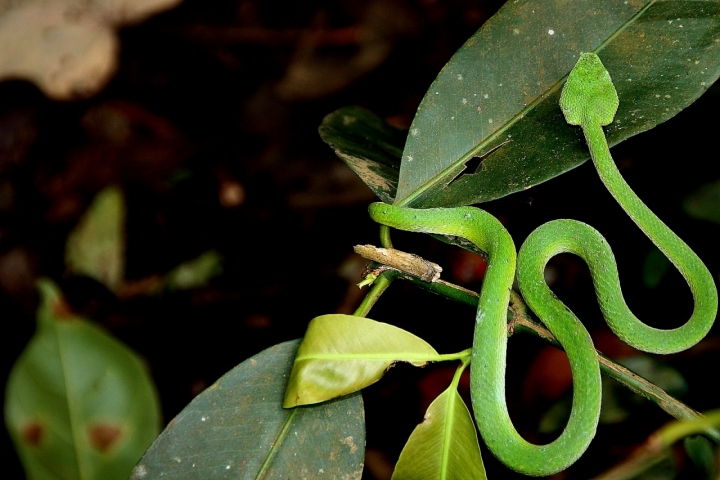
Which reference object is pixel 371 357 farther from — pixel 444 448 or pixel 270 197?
pixel 270 197

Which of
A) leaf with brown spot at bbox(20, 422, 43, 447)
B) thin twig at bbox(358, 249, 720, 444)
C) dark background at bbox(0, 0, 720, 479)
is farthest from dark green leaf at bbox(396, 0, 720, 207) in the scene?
leaf with brown spot at bbox(20, 422, 43, 447)

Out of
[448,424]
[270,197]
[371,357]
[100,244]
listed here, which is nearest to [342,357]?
[371,357]

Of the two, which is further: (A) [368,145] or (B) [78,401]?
(B) [78,401]

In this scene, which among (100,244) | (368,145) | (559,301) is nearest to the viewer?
(559,301)

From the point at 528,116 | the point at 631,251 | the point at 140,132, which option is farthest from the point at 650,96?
the point at 140,132

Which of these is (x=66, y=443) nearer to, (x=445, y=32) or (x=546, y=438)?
(x=546, y=438)

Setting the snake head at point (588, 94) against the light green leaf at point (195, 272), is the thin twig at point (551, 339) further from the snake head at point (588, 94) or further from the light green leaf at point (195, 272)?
the light green leaf at point (195, 272)

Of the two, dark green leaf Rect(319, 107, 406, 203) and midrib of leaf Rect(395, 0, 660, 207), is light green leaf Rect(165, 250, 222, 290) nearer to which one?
dark green leaf Rect(319, 107, 406, 203)
